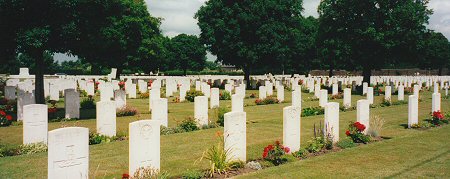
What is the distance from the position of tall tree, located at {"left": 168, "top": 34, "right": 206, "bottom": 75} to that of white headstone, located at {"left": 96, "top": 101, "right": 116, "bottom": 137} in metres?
70.5

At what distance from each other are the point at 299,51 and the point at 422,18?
27149 mm

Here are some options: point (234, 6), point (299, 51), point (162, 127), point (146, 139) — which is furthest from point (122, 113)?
point (299, 51)

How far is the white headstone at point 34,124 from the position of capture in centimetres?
1068

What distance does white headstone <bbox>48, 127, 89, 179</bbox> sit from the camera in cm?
616

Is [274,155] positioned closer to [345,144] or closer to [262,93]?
[345,144]

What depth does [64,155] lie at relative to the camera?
6301 millimetres

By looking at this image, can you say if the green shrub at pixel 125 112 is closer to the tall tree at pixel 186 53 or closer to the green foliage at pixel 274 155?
the green foliage at pixel 274 155

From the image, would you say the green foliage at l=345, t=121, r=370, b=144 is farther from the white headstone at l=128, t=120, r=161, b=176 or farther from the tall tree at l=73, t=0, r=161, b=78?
the tall tree at l=73, t=0, r=161, b=78

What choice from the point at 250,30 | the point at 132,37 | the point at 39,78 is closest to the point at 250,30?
the point at 250,30

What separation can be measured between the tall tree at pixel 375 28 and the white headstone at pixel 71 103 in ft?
80.1

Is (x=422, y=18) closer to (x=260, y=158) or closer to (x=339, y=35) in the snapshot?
(x=339, y=35)

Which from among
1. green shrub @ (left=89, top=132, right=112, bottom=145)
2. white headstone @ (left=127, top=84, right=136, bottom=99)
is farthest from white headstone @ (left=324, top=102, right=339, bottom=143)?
white headstone @ (left=127, top=84, right=136, bottom=99)

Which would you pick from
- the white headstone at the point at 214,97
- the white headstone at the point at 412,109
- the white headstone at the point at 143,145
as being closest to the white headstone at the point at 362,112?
the white headstone at the point at 412,109

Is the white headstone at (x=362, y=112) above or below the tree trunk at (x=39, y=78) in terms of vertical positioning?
below
